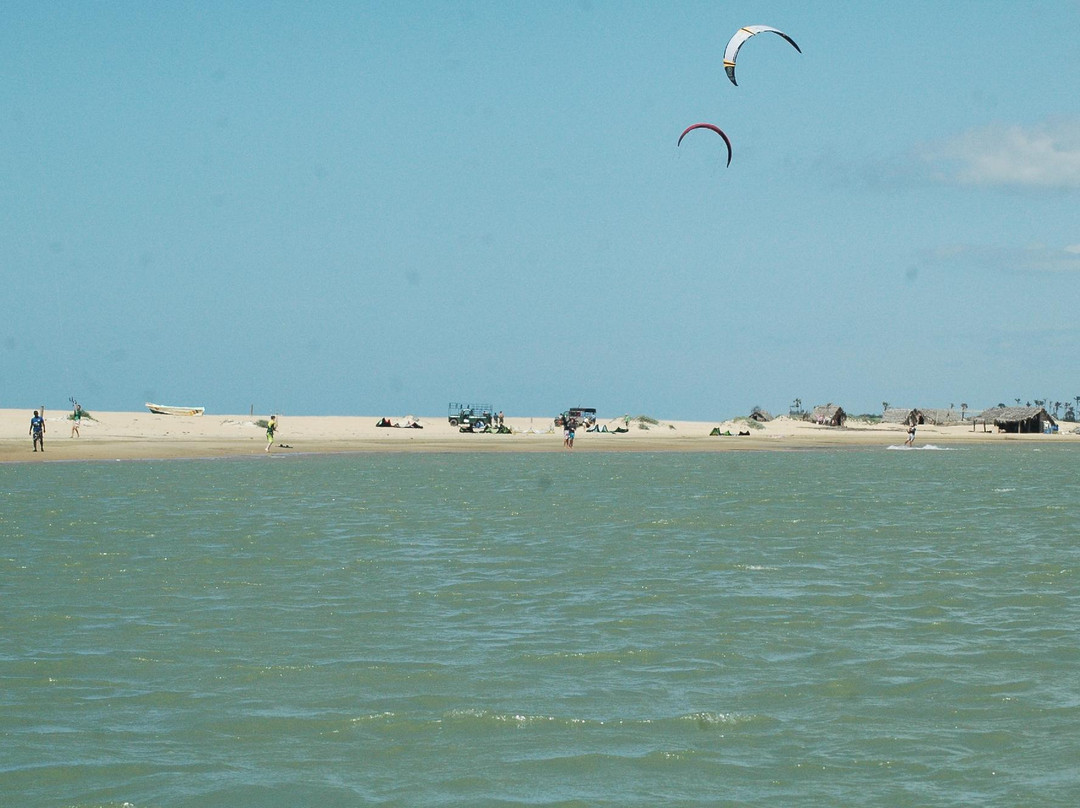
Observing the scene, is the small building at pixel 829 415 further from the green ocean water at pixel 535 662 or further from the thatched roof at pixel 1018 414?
the green ocean water at pixel 535 662

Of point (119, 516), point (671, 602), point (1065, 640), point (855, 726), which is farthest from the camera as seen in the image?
point (119, 516)

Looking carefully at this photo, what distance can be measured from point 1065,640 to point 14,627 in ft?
38.4

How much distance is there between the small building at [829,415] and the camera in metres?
122

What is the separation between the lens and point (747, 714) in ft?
29.9

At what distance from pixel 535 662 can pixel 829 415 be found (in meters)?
115

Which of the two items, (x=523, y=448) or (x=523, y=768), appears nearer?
(x=523, y=768)

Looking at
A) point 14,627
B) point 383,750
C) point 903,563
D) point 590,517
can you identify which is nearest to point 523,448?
point 590,517

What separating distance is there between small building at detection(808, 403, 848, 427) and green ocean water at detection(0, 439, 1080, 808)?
98708mm

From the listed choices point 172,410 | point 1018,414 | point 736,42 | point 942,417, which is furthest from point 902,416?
point 736,42

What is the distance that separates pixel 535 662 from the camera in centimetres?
1093

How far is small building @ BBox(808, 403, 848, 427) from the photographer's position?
12150 cm

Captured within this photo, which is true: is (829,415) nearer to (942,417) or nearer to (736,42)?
(942,417)

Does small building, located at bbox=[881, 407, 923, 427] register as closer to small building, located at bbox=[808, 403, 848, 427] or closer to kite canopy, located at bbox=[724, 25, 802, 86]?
small building, located at bbox=[808, 403, 848, 427]

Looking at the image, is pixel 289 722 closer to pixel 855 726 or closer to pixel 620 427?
pixel 855 726
